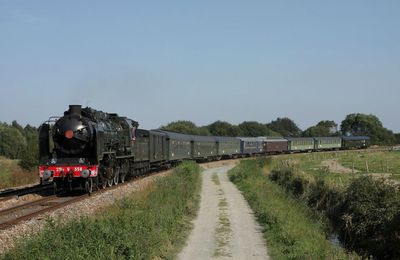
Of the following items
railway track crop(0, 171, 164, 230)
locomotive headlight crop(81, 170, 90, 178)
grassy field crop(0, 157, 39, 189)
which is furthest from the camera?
grassy field crop(0, 157, 39, 189)

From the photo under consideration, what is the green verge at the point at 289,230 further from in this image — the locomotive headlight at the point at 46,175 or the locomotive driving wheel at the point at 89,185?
the locomotive headlight at the point at 46,175

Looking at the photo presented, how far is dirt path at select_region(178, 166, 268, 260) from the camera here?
12852 millimetres

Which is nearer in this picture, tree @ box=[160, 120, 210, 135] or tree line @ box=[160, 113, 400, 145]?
tree @ box=[160, 120, 210, 135]

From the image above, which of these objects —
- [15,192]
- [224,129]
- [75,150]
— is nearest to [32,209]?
[75,150]

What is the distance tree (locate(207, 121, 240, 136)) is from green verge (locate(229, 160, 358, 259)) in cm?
13405

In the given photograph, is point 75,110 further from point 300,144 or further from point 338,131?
point 338,131

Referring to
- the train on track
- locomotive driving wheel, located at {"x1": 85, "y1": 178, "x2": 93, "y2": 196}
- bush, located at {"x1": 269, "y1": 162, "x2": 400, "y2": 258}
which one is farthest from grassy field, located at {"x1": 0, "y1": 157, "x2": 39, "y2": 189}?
bush, located at {"x1": 269, "y1": 162, "x2": 400, "y2": 258}

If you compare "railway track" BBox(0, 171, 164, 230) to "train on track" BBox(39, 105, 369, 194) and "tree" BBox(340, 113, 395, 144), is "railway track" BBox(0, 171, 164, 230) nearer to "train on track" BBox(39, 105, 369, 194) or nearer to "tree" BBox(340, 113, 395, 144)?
"train on track" BBox(39, 105, 369, 194)

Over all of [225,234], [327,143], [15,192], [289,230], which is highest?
[327,143]

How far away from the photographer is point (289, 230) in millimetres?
15500

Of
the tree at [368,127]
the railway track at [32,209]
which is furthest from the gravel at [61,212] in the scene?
the tree at [368,127]

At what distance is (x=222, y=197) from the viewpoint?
2652 centimetres

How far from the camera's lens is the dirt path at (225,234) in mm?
12852

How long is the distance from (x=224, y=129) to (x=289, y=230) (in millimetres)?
148244
